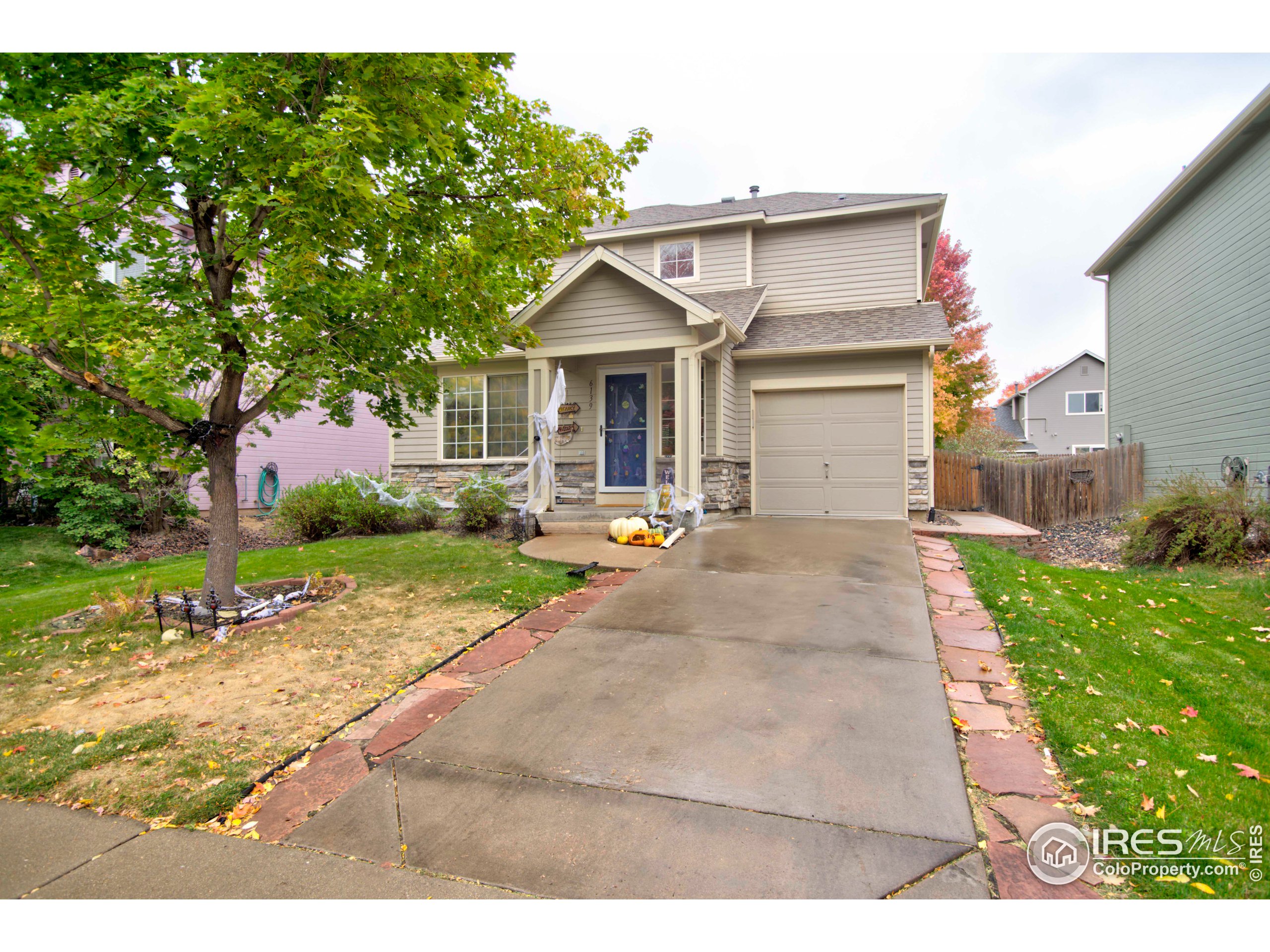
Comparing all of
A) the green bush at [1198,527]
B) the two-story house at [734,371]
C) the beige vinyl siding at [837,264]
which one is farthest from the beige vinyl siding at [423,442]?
the green bush at [1198,527]

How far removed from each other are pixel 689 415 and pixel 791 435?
2.63 m

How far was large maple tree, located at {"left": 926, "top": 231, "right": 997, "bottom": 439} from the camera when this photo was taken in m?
22.3

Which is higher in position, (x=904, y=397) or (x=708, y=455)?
(x=904, y=397)

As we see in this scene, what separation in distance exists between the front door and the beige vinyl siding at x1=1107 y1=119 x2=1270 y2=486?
8.67 meters

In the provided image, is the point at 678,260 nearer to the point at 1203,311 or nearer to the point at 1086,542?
the point at 1086,542

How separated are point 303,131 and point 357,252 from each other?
2.41m

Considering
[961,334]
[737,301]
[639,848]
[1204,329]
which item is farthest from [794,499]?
[961,334]

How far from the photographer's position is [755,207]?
39.1 ft

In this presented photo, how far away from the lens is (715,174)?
15523 millimetres

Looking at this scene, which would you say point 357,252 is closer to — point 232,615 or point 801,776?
point 232,615

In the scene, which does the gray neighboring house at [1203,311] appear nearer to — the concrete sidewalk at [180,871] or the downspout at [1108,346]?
the downspout at [1108,346]

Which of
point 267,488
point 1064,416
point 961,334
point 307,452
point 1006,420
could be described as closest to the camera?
point 267,488

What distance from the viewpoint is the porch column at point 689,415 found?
8.61m

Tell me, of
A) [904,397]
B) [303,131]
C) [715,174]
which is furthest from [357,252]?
[715,174]
